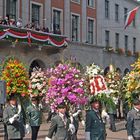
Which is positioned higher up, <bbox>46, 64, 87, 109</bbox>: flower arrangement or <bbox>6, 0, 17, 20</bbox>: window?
<bbox>6, 0, 17, 20</bbox>: window

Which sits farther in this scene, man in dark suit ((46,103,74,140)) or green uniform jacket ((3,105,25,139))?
green uniform jacket ((3,105,25,139))

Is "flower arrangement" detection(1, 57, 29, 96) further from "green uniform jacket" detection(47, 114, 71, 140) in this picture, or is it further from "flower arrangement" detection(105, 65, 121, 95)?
"flower arrangement" detection(105, 65, 121, 95)

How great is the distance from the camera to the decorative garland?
2742 cm

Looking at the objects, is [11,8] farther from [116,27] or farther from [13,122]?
[13,122]

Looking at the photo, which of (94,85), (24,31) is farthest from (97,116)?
(24,31)

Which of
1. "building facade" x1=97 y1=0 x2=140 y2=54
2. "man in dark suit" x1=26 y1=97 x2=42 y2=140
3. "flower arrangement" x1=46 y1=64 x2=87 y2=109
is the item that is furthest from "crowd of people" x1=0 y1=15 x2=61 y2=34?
"flower arrangement" x1=46 y1=64 x2=87 y2=109

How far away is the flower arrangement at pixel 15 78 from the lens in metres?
13.8

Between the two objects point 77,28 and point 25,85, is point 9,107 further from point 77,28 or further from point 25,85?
point 77,28

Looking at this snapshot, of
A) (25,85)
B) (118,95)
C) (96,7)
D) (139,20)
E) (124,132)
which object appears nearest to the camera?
(25,85)

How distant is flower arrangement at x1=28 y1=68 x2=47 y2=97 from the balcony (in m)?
12.7

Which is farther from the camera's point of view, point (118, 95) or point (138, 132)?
point (118, 95)

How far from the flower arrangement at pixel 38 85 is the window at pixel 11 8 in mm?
16833

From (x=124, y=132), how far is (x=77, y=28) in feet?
69.6

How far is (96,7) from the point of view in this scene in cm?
4141
